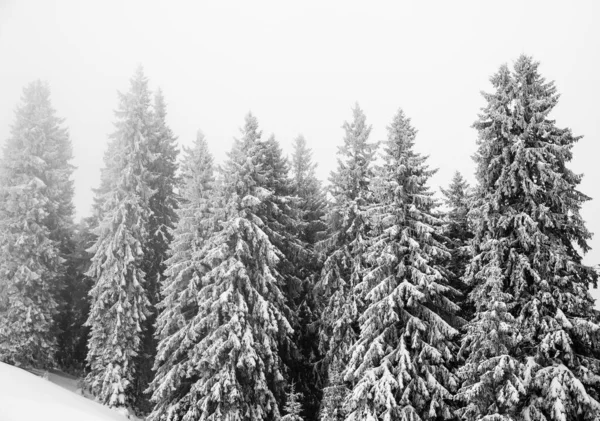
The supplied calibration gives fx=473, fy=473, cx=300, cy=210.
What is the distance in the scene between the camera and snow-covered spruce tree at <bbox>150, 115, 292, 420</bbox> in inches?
914

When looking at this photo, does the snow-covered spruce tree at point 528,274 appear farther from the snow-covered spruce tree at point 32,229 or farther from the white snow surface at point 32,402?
the snow-covered spruce tree at point 32,229

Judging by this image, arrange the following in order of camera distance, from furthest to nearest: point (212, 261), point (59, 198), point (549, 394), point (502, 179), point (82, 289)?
point (82, 289) → point (59, 198) → point (212, 261) → point (502, 179) → point (549, 394)

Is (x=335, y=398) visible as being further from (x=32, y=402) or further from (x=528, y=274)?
(x=32, y=402)

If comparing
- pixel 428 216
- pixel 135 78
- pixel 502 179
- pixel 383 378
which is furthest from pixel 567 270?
pixel 135 78

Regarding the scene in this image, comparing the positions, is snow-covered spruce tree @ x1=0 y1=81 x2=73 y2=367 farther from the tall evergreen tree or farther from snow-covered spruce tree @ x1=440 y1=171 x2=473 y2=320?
snow-covered spruce tree @ x1=440 y1=171 x2=473 y2=320

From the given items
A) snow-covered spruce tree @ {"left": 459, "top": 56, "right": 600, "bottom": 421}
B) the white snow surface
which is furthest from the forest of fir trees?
the white snow surface

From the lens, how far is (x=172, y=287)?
2648 cm

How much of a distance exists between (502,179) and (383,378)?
32.3 feet

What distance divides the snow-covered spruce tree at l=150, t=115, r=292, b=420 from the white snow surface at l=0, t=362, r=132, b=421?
660 centimetres

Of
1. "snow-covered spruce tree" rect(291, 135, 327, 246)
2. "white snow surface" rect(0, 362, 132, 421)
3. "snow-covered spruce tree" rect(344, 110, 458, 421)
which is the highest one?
"snow-covered spruce tree" rect(291, 135, 327, 246)

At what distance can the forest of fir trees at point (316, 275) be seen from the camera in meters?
18.7

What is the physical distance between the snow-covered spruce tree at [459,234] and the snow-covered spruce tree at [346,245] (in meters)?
4.72

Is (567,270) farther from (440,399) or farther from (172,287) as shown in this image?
(172,287)

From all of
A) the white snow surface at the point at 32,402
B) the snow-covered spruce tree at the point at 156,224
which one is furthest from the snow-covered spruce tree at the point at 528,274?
the snow-covered spruce tree at the point at 156,224
